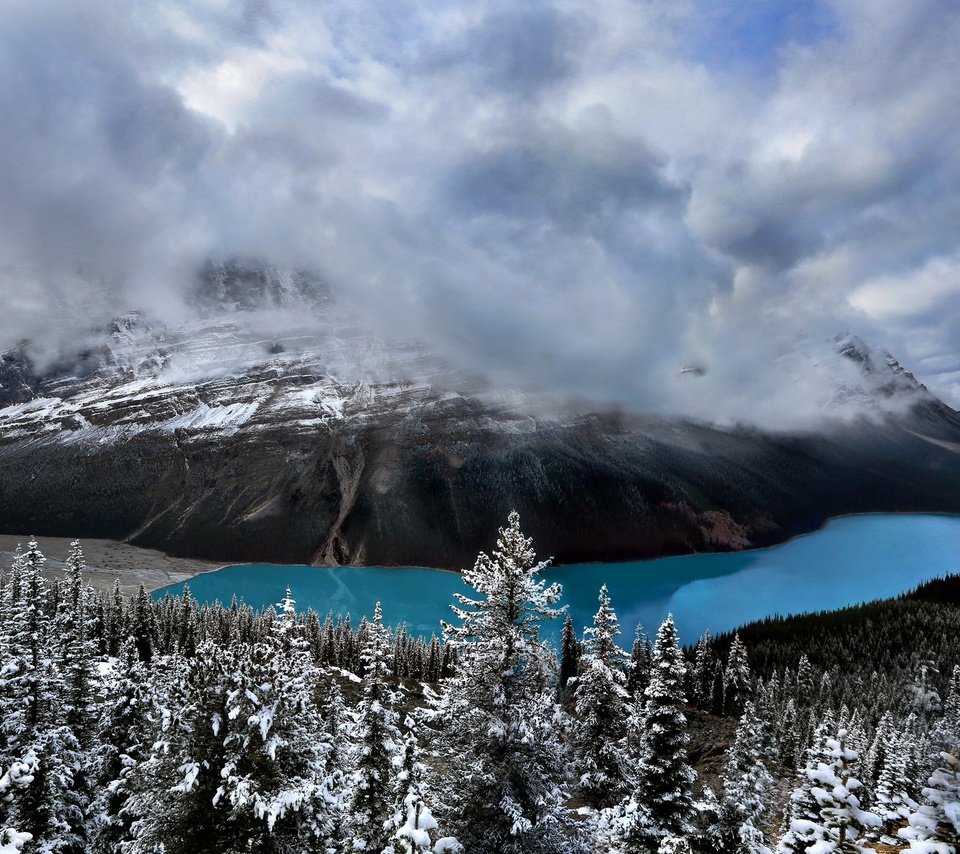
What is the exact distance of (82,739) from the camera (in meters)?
21.3

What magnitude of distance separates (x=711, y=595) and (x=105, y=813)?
21023 cm

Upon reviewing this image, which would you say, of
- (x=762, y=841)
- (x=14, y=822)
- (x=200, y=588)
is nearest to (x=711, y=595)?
(x=200, y=588)

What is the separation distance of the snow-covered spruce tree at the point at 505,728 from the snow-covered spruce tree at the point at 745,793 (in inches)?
287

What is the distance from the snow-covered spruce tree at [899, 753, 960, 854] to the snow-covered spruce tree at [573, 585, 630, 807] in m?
20.1

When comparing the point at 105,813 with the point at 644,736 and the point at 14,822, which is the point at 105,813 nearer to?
the point at 14,822

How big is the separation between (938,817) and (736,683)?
288ft

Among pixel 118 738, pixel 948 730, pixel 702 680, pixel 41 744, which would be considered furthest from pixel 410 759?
pixel 702 680

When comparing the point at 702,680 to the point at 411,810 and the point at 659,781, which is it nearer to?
the point at 659,781

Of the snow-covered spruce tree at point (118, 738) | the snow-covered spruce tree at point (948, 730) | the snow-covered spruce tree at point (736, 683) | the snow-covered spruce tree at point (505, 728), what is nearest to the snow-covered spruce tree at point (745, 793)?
the snow-covered spruce tree at point (948, 730)

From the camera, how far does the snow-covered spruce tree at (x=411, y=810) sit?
9609 millimetres

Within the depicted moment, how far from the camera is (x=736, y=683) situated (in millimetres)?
79875

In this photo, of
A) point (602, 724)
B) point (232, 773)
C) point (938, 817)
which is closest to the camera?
point (938, 817)

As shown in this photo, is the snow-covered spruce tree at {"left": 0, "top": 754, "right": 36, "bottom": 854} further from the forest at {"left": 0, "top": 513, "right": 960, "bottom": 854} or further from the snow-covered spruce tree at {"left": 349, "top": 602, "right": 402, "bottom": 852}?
the snow-covered spruce tree at {"left": 349, "top": 602, "right": 402, "bottom": 852}

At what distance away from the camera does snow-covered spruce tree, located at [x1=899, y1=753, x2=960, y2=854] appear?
5.44m
